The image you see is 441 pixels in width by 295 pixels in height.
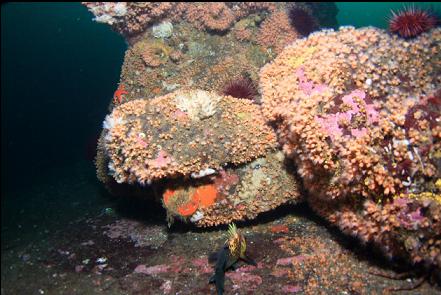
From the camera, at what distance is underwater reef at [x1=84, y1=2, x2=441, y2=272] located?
3654 mm

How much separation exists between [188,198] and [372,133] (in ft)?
9.37

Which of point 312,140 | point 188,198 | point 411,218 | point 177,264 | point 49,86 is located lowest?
point 177,264

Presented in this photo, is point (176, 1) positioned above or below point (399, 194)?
above

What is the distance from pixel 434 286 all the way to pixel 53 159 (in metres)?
20.1

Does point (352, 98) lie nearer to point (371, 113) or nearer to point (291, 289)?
point (371, 113)

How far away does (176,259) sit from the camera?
15.8 feet

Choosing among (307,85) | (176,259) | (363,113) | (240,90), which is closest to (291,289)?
(176,259)

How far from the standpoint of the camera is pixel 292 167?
16.7 feet

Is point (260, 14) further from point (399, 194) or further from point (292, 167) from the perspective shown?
point (399, 194)

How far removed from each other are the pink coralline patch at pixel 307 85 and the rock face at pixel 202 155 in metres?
0.89

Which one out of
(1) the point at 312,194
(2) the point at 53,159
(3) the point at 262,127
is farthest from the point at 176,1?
(2) the point at 53,159

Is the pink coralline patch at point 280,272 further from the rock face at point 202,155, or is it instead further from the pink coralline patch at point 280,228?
the rock face at point 202,155

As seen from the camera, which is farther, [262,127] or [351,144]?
[262,127]

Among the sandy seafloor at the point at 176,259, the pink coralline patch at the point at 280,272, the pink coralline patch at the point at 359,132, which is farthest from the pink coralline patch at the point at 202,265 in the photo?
the pink coralline patch at the point at 359,132
